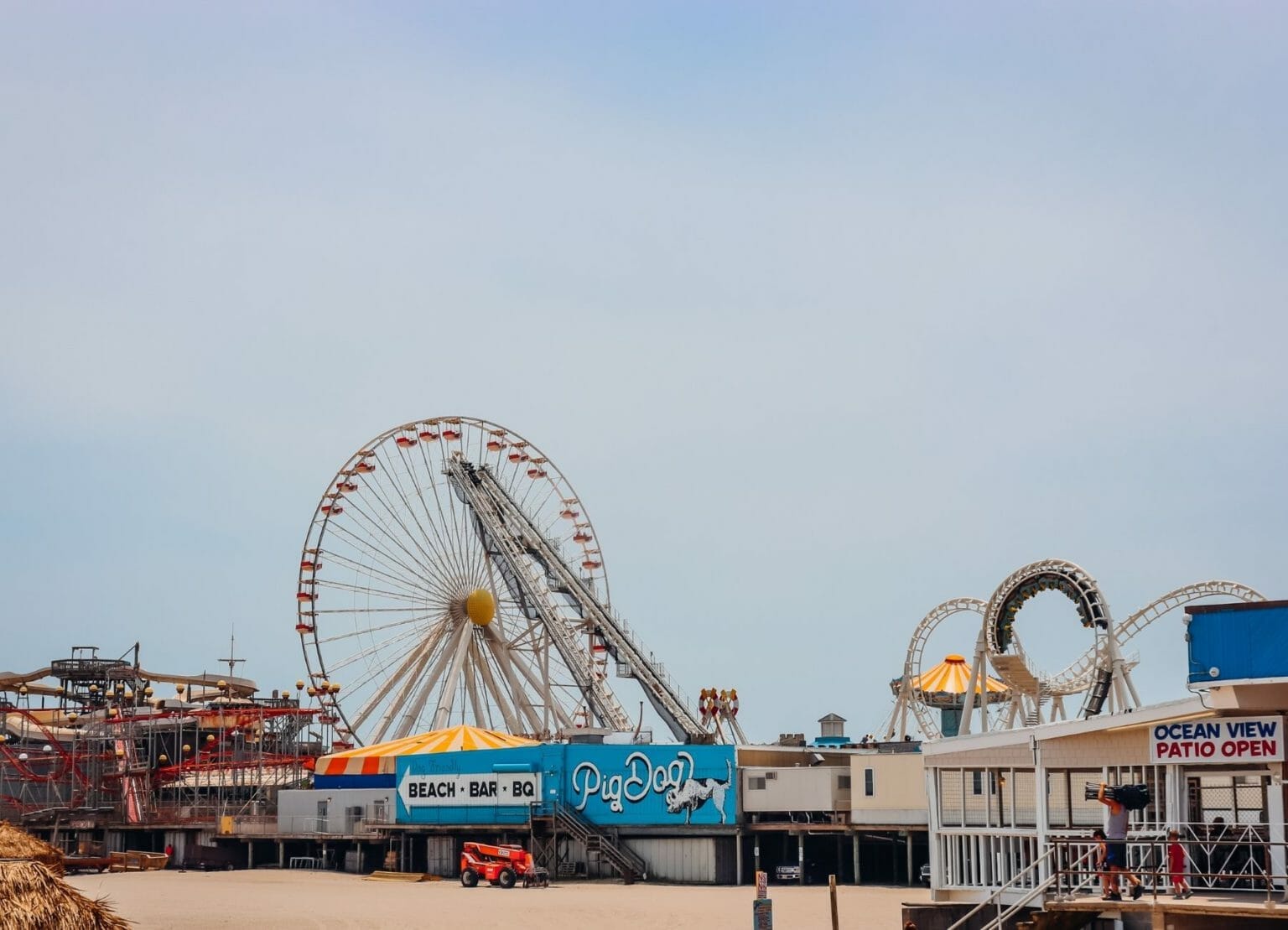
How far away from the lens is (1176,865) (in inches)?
860

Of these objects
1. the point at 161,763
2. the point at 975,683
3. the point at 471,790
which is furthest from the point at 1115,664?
the point at 161,763

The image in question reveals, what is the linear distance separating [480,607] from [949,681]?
20.1 metres

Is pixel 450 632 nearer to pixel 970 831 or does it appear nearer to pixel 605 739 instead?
pixel 605 739

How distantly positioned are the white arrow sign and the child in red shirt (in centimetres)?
3538

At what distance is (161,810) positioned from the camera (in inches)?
2862

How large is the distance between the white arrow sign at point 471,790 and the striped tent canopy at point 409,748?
4.91 feet

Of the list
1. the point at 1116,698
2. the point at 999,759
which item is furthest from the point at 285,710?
the point at 999,759

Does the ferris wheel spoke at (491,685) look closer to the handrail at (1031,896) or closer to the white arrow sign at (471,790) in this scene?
the white arrow sign at (471,790)

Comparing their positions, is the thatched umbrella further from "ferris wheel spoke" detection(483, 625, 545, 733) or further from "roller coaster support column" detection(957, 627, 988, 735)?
"ferris wheel spoke" detection(483, 625, 545, 733)

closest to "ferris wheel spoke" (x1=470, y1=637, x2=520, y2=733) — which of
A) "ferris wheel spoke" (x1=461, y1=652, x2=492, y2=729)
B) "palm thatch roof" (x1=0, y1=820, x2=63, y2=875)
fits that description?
"ferris wheel spoke" (x1=461, y1=652, x2=492, y2=729)

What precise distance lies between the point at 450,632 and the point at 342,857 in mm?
11481

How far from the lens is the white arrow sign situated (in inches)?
2208

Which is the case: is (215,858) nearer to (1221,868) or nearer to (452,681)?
(452,681)

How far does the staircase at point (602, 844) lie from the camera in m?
52.4
